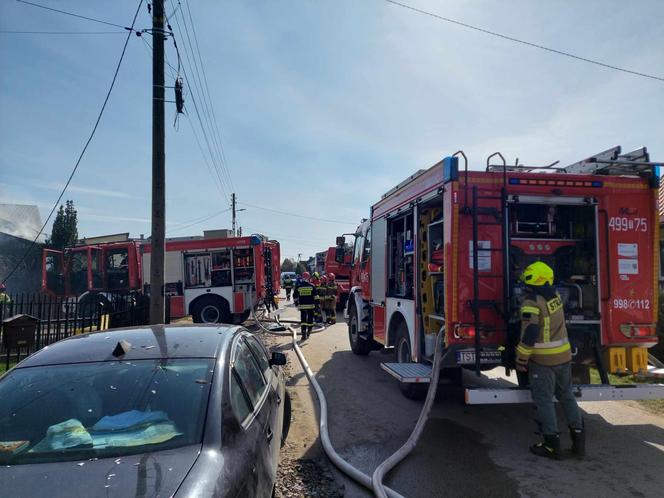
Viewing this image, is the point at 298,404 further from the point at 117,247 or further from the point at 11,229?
the point at 11,229

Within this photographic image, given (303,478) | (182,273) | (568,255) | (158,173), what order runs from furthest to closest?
(182,273)
(158,173)
(568,255)
(303,478)

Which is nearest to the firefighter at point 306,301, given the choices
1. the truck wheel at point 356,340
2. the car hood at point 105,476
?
the truck wheel at point 356,340

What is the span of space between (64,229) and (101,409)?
34.6m

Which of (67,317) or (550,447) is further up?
(67,317)

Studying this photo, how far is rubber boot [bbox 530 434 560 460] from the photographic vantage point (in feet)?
14.5

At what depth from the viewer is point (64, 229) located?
3262cm

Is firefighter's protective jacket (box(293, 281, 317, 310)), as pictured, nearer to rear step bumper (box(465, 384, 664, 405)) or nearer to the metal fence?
the metal fence

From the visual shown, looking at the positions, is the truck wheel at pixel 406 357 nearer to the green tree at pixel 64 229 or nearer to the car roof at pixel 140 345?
the car roof at pixel 140 345

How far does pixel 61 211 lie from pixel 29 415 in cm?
3500

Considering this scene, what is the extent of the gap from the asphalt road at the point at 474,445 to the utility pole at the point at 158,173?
9.81 feet

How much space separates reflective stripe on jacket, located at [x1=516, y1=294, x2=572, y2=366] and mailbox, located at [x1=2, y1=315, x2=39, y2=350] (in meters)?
7.65

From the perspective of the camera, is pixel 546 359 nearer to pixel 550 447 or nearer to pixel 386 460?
pixel 550 447

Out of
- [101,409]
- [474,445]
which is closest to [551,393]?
[474,445]

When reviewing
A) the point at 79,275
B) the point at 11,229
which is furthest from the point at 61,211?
the point at 79,275
